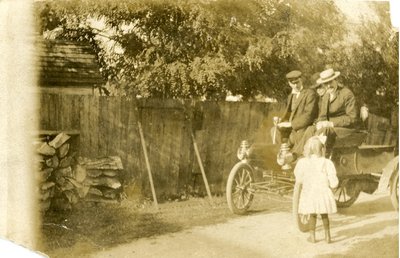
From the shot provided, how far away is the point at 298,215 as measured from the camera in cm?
329

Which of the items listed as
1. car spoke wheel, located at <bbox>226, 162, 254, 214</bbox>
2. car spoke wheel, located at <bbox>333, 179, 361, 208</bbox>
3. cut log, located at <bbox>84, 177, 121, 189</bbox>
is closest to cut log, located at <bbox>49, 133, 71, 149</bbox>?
cut log, located at <bbox>84, 177, 121, 189</bbox>

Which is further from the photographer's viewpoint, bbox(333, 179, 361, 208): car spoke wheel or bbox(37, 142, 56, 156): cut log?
bbox(333, 179, 361, 208): car spoke wheel

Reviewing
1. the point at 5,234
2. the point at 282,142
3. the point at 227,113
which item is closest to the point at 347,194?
the point at 282,142

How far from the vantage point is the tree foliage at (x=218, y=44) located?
3.07 metres

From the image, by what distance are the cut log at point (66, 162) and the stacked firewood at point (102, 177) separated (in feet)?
0.15

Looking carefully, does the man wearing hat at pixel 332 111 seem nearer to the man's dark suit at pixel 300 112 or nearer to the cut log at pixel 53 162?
the man's dark suit at pixel 300 112

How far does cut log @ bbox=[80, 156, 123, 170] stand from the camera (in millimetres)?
3008

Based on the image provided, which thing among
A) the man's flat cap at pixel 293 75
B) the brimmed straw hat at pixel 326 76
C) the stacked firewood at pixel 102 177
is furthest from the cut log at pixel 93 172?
the brimmed straw hat at pixel 326 76

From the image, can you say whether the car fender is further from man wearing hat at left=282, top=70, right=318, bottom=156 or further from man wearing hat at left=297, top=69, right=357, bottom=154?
man wearing hat at left=282, top=70, right=318, bottom=156

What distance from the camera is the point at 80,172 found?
9.83 ft

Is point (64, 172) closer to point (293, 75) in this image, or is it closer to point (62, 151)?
point (62, 151)

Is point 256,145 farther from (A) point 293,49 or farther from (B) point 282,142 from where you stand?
(A) point 293,49

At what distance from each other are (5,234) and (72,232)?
1.23 feet

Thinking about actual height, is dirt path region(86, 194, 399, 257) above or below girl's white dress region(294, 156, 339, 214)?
below
